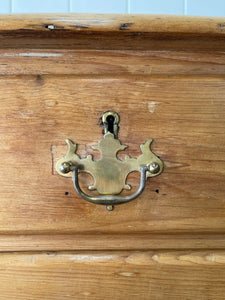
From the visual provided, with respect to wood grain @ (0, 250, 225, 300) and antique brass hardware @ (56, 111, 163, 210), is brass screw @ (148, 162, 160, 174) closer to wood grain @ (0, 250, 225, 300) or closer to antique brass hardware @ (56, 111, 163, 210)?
antique brass hardware @ (56, 111, 163, 210)

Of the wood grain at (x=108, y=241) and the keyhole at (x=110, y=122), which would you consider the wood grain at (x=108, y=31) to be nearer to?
the keyhole at (x=110, y=122)

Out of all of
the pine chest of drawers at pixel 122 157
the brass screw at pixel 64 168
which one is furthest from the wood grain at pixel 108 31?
the brass screw at pixel 64 168

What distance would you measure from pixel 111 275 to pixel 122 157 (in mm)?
162

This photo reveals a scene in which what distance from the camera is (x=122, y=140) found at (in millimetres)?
458

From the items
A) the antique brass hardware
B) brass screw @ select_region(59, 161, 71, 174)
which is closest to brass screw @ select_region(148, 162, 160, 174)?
the antique brass hardware

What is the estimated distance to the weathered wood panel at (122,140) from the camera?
0.45 m

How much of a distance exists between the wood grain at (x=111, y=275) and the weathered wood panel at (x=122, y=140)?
0.13 feet

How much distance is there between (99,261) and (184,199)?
5.6 inches

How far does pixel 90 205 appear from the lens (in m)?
0.47

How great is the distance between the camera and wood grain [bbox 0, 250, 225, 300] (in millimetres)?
477

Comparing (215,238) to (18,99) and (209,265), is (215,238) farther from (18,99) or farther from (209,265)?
(18,99)

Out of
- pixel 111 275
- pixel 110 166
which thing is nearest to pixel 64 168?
pixel 110 166

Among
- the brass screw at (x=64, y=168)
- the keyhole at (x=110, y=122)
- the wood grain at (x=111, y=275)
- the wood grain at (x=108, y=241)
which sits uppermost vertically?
the keyhole at (x=110, y=122)

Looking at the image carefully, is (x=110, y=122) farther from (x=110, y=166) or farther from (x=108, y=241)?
(x=108, y=241)
